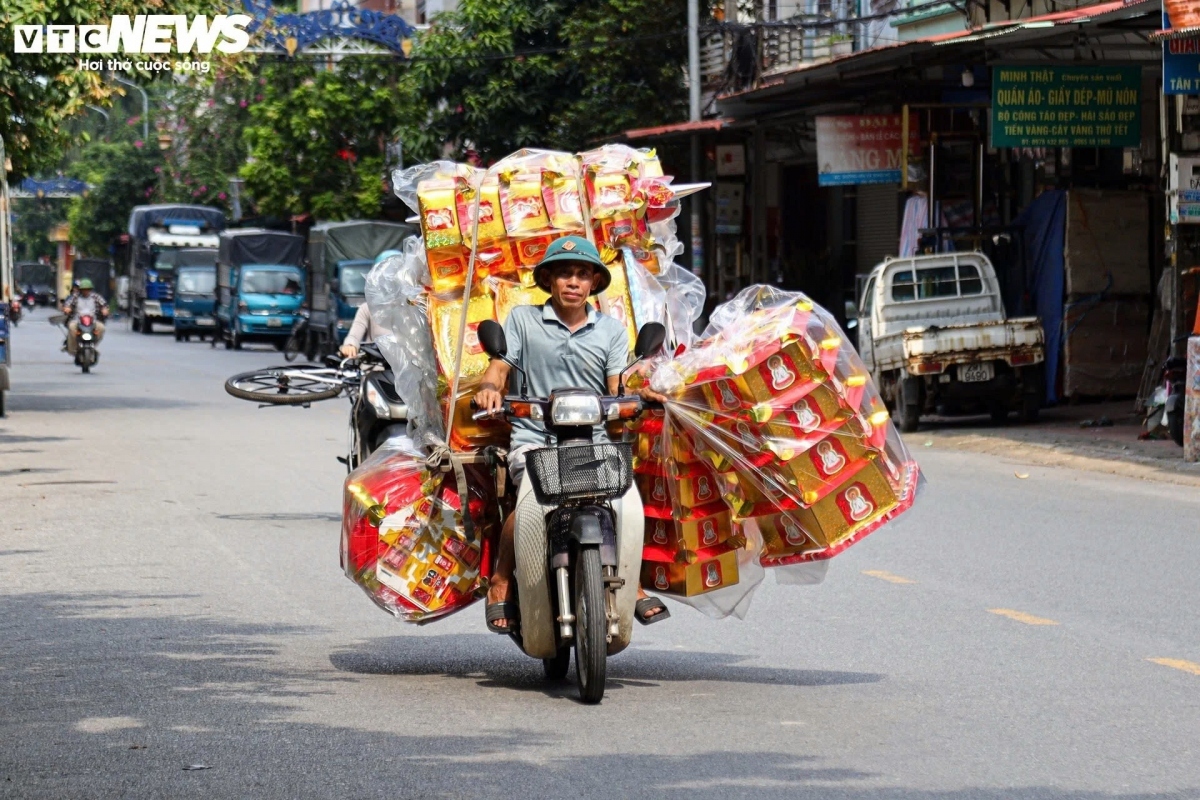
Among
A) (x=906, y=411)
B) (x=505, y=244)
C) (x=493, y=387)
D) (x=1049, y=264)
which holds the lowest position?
(x=906, y=411)

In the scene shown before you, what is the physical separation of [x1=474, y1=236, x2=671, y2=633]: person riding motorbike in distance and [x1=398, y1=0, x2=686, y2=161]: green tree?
86.7ft

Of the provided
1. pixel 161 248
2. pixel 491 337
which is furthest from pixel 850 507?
pixel 161 248

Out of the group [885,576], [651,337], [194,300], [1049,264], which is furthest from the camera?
[194,300]

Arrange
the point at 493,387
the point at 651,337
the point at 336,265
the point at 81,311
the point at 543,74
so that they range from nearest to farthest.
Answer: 1. the point at 651,337
2. the point at 493,387
3. the point at 81,311
4. the point at 336,265
5. the point at 543,74

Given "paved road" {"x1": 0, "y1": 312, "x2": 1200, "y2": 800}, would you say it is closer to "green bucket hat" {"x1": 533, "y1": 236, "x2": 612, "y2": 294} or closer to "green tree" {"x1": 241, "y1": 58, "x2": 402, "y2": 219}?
"green bucket hat" {"x1": 533, "y1": 236, "x2": 612, "y2": 294}

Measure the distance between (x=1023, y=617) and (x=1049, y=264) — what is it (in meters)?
14.5

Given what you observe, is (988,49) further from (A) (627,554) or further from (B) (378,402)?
(A) (627,554)

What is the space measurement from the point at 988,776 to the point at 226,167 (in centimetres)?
6424

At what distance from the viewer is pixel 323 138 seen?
47250 millimetres

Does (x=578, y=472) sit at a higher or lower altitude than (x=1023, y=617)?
higher

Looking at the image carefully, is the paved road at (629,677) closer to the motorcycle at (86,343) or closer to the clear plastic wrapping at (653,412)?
the clear plastic wrapping at (653,412)

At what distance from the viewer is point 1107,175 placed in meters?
24.4

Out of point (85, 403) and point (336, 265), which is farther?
point (336, 265)

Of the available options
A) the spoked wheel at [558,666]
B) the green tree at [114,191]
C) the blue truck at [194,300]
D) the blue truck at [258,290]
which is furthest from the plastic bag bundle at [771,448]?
the green tree at [114,191]
